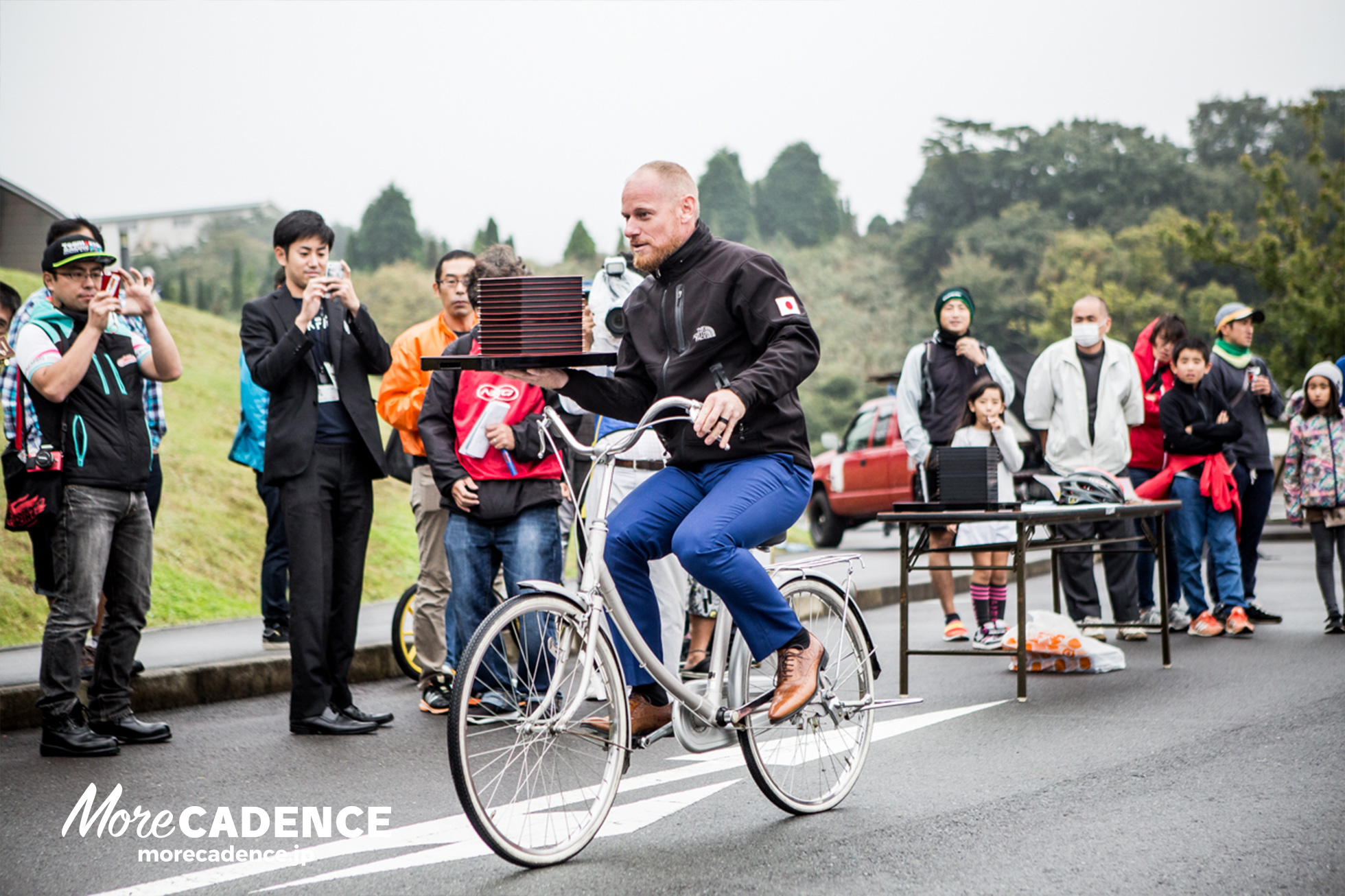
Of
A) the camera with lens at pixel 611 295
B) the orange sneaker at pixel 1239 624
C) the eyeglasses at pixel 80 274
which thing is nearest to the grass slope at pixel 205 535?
the eyeglasses at pixel 80 274

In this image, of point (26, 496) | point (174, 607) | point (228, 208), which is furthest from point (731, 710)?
point (228, 208)

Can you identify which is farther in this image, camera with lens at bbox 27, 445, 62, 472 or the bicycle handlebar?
camera with lens at bbox 27, 445, 62, 472

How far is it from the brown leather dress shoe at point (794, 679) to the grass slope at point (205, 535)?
689cm

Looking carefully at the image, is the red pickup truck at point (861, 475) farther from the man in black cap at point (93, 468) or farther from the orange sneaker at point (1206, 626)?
the man in black cap at point (93, 468)

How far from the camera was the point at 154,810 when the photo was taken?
4941mm

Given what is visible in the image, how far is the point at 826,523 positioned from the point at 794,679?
52.8ft

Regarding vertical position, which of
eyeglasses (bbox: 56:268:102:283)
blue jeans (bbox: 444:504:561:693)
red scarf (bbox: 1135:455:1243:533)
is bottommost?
blue jeans (bbox: 444:504:561:693)

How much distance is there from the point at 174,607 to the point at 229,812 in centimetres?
652

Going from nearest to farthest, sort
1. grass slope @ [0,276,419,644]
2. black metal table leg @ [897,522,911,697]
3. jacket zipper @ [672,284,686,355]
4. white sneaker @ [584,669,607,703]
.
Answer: white sneaker @ [584,669,607,703]
jacket zipper @ [672,284,686,355]
black metal table leg @ [897,522,911,697]
grass slope @ [0,276,419,644]

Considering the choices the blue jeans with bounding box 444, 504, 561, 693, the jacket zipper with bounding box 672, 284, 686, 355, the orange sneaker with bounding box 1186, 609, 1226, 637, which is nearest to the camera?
the jacket zipper with bounding box 672, 284, 686, 355

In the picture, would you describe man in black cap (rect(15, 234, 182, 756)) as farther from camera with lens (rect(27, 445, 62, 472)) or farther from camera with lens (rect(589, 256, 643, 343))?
camera with lens (rect(589, 256, 643, 343))

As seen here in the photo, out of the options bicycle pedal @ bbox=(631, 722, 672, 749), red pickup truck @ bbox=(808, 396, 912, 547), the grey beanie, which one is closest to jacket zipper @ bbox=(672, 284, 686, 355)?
bicycle pedal @ bbox=(631, 722, 672, 749)

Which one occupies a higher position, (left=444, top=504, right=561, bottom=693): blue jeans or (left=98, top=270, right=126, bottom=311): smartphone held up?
(left=98, top=270, right=126, bottom=311): smartphone held up

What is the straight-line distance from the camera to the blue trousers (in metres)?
4.25
